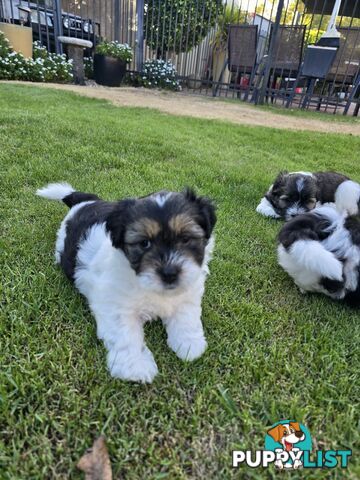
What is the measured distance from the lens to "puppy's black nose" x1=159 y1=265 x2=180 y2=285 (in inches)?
72.6

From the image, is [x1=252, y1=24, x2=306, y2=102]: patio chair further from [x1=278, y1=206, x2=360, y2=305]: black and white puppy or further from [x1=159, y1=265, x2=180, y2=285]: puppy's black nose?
[x1=159, y1=265, x2=180, y2=285]: puppy's black nose

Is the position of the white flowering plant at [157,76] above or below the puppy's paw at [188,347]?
above

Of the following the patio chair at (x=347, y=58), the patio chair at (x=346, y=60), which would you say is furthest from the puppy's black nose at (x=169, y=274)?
the patio chair at (x=347, y=58)

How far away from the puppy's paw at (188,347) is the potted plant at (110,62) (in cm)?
1245

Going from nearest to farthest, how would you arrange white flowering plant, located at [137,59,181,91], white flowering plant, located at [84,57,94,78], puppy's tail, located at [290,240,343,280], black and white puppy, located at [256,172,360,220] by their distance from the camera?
puppy's tail, located at [290,240,343,280]
black and white puppy, located at [256,172,360,220]
white flowering plant, located at [84,57,94,78]
white flowering plant, located at [137,59,181,91]

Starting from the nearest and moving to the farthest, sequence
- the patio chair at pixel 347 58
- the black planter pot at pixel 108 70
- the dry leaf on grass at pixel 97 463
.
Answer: the dry leaf on grass at pixel 97 463
the patio chair at pixel 347 58
the black planter pot at pixel 108 70

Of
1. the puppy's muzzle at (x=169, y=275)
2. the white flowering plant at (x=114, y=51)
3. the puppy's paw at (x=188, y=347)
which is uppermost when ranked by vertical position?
the white flowering plant at (x=114, y=51)

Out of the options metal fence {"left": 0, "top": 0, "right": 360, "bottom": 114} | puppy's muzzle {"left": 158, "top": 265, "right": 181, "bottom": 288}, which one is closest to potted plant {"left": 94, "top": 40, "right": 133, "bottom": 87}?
metal fence {"left": 0, "top": 0, "right": 360, "bottom": 114}

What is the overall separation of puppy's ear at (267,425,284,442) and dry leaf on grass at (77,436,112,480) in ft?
2.36

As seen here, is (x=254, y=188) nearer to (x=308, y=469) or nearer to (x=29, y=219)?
(x=29, y=219)

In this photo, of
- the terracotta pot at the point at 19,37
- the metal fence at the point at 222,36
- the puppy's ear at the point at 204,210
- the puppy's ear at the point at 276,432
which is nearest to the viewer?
the puppy's ear at the point at 276,432

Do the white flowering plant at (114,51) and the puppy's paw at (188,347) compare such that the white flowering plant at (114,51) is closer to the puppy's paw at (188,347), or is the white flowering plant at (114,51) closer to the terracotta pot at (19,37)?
the terracotta pot at (19,37)

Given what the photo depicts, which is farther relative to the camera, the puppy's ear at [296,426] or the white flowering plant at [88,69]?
the white flowering plant at [88,69]

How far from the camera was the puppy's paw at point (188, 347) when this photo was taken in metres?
2.00
